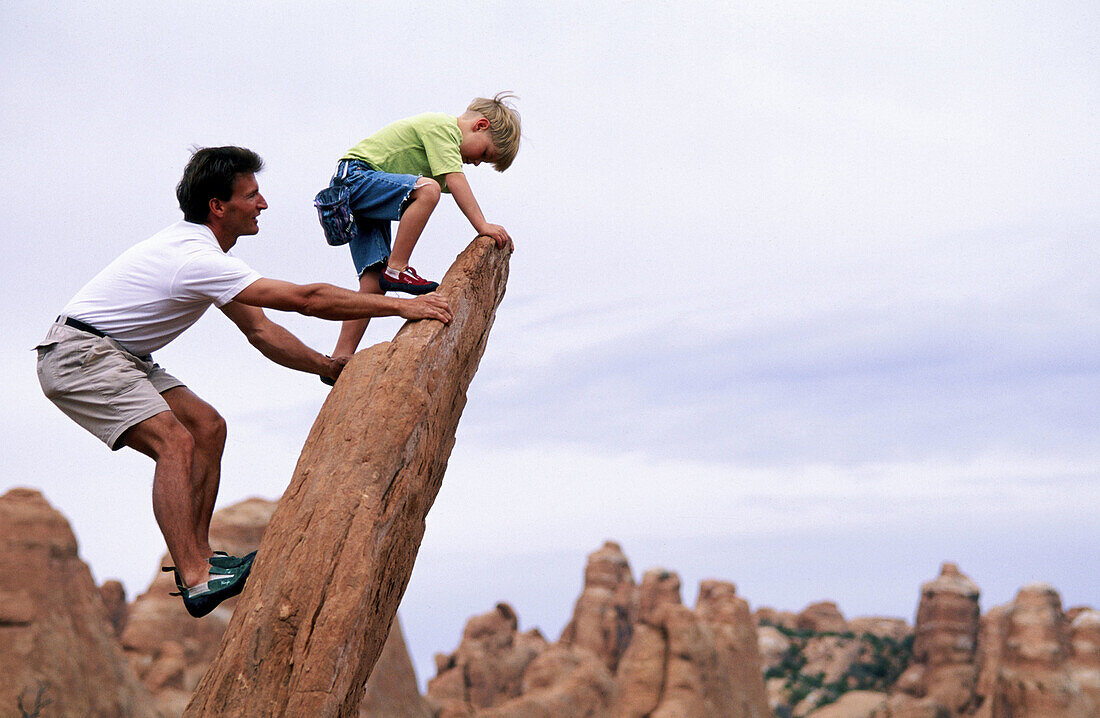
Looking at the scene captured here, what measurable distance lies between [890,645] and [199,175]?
43089mm

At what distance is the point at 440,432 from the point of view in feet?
17.5

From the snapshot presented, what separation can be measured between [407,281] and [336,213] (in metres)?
0.55

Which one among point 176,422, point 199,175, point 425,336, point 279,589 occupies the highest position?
point 199,175

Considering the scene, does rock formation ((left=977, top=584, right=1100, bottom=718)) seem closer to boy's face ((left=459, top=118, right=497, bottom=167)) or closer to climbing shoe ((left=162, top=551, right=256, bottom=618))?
boy's face ((left=459, top=118, right=497, bottom=167))

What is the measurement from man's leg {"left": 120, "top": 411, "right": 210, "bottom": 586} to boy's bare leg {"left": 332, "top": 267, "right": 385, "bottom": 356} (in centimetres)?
134

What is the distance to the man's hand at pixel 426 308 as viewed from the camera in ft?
17.3

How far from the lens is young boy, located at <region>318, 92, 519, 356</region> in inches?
233

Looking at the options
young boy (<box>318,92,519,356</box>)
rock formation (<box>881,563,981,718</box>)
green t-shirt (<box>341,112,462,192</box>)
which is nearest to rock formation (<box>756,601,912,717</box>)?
rock formation (<box>881,563,981,718</box>)

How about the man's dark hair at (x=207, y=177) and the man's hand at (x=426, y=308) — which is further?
the man's hand at (x=426, y=308)

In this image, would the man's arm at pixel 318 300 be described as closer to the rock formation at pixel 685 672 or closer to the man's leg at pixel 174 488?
the man's leg at pixel 174 488

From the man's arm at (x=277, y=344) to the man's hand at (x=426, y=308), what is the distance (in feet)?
2.08

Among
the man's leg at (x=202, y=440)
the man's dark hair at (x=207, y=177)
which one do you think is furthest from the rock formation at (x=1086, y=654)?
the man's dark hair at (x=207, y=177)

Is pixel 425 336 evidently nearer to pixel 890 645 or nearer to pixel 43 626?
pixel 43 626

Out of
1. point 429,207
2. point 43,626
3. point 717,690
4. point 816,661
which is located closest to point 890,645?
point 816,661
